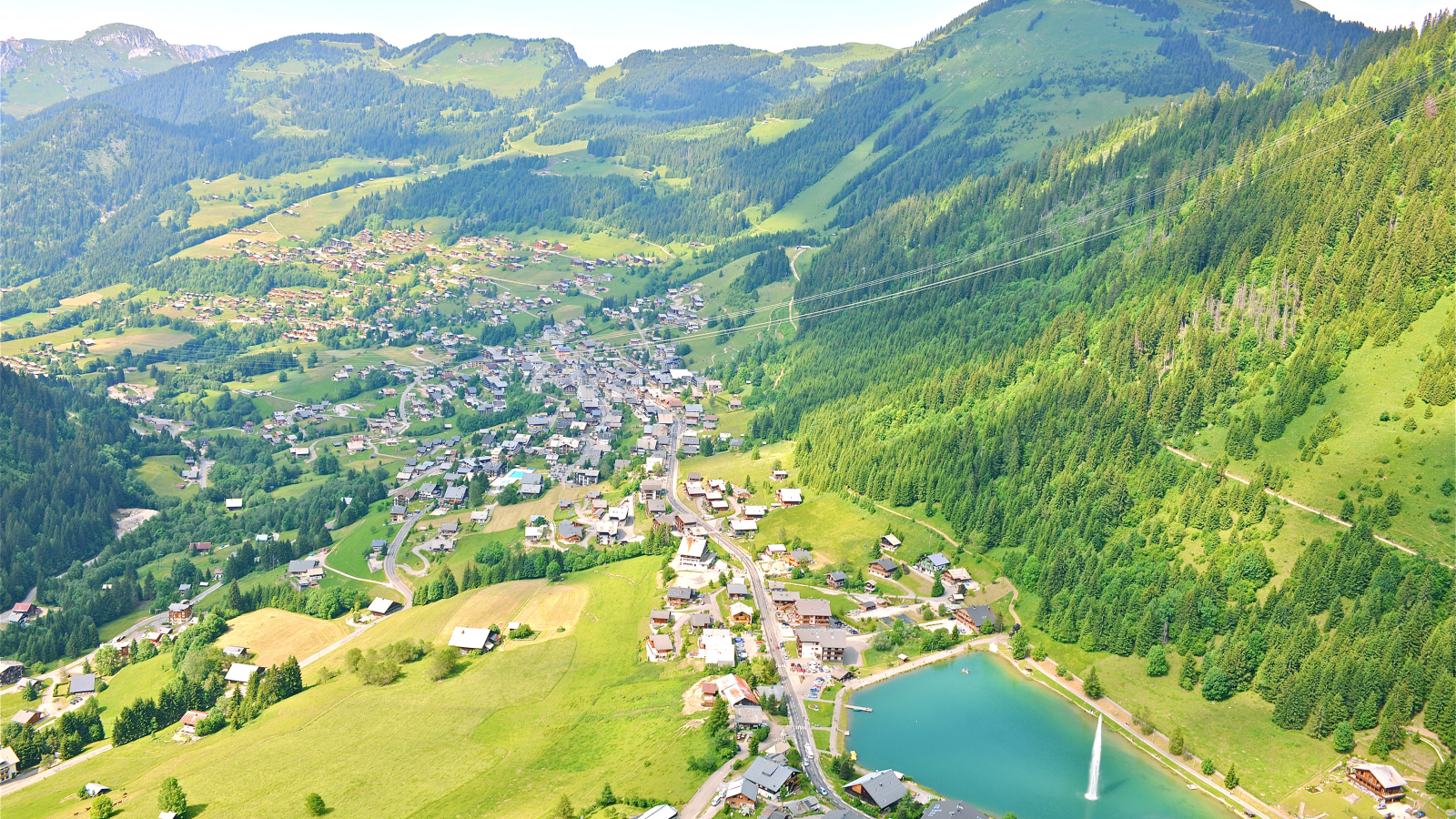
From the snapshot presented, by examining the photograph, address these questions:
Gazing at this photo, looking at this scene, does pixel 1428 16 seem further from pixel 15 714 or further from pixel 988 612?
pixel 15 714

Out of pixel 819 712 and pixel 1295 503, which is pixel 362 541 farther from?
pixel 1295 503

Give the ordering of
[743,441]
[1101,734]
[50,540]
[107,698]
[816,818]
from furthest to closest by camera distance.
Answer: [743,441] → [50,540] → [107,698] → [1101,734] → [816,818]

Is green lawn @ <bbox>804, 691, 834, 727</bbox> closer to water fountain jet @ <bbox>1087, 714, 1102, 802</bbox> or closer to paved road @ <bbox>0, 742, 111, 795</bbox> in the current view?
water fountain jet @ <bbox>1087, 714, 1102, 802</bbox>

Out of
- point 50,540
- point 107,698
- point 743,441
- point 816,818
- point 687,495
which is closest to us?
point 816,818

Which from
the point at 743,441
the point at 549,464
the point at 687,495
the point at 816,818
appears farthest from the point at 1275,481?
the point at 549,464

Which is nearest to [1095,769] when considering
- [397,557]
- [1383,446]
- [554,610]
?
[1383,446]

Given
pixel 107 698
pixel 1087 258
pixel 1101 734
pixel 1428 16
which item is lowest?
pixel 107 698

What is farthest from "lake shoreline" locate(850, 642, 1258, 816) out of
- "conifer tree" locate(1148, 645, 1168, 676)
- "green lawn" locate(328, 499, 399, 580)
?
"green lawn" locate(328, 499, 399, 580)

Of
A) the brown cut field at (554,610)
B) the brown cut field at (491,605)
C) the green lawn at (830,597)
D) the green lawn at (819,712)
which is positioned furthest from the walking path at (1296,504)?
the brown cut field at (491,605)

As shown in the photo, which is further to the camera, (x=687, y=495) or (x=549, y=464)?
(x=549, y=464)
